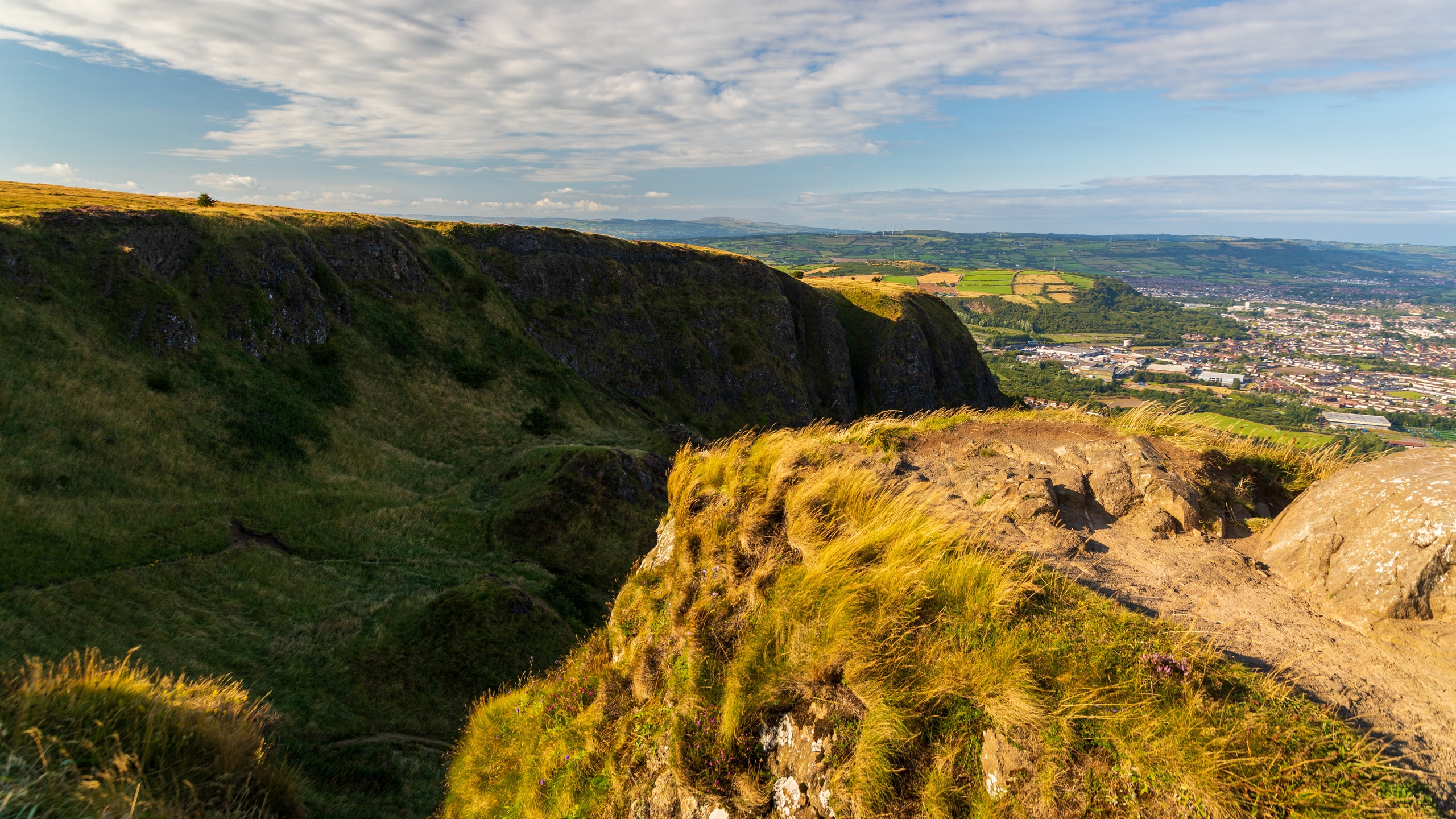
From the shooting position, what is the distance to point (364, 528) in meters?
27.8

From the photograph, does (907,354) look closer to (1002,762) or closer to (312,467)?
(312,467)

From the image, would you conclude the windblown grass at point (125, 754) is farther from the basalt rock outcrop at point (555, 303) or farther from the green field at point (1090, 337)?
the green field at point (1090, 337)

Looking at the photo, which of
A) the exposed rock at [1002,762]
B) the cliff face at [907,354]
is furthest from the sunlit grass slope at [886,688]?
the cliff face at [907,354]

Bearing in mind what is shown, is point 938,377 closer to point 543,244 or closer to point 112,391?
point 543,244

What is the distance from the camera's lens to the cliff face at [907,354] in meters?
85.6

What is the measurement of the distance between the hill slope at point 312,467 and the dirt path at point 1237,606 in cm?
1400

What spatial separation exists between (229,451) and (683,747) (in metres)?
32.6

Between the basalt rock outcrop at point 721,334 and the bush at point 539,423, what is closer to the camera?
the bush at point 539,423

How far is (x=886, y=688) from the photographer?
21.6 feet

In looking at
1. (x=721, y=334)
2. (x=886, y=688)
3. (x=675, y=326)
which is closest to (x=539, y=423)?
(x=675, y=326)

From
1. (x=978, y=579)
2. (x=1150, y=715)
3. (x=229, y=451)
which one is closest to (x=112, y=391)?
(x=229, y=451)

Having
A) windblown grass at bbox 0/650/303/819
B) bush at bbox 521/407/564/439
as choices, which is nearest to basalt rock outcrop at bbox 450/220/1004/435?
bush at bbox 521/407/564/439

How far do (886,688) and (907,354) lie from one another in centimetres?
8446

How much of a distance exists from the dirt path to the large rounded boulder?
0.85ft
